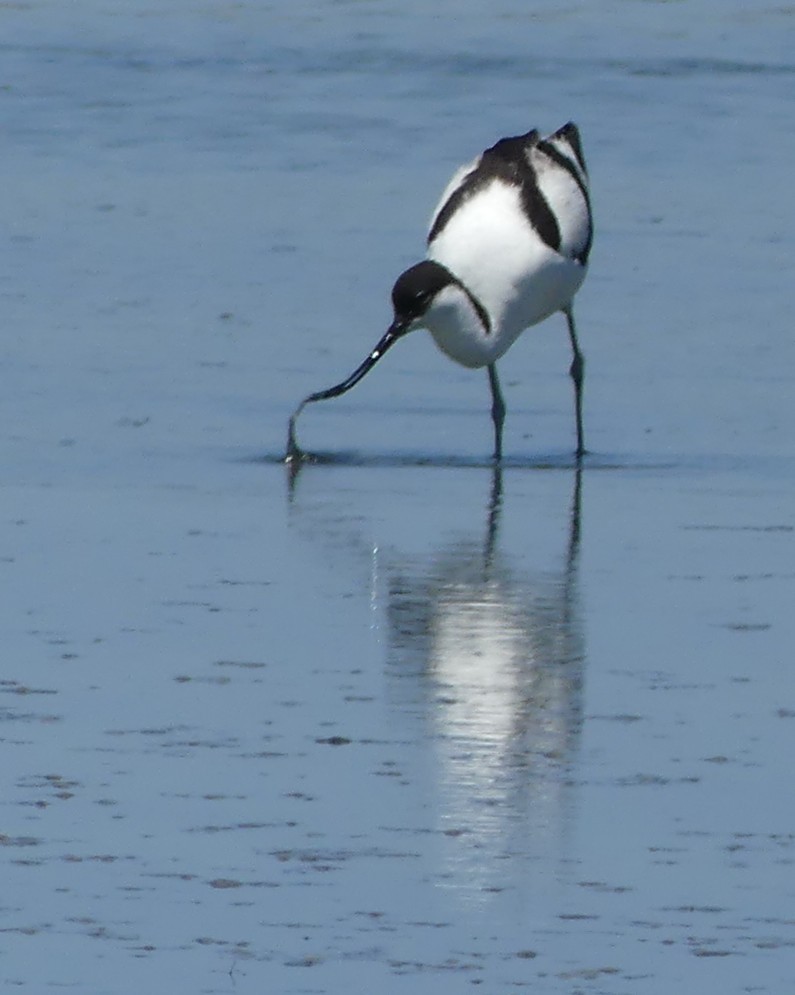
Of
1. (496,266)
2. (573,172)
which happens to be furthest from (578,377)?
(573,172)

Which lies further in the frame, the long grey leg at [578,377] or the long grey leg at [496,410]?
the long grey leg at [578,377]

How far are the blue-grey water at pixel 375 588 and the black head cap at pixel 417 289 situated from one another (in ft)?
1.45

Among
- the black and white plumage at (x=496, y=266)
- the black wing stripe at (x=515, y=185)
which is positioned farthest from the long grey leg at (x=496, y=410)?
the black wing stripe at (x=515, y=185)

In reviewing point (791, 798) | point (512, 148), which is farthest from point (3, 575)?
point (512, 148)

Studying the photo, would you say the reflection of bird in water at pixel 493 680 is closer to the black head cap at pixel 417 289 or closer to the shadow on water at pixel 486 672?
the shadow on water at pixel 486 672

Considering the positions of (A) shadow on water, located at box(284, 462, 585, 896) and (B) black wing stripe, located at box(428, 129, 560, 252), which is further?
(B) black wing stripe, located at box(428, 129, 560, 252)

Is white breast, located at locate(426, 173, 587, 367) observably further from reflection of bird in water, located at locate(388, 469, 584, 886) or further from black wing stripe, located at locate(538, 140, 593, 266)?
reflection of bird in water, located at locate(388, 469, 584, 886)

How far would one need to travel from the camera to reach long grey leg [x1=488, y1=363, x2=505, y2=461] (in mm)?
10141

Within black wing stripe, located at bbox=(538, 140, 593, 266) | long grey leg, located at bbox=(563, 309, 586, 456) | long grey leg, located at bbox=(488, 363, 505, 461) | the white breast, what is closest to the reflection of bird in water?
long grey leg, located at bbox=(488, 363, 505, 461)

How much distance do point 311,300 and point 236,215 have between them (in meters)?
2.30

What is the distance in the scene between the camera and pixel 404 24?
893 inches

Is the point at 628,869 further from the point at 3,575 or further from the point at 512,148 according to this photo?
the point at 512,148

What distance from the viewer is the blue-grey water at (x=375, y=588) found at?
5273 mm

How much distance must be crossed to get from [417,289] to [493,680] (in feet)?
11.4
